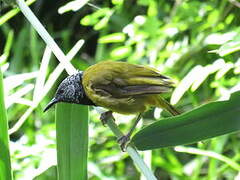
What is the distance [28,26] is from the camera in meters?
3.83

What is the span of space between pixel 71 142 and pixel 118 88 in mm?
442

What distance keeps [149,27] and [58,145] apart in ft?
4.82

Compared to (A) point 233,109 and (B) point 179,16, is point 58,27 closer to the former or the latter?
Result: (B) point 179,16

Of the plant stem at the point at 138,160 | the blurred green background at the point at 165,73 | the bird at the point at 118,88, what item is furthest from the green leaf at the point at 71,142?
the blurred green background at the point at 165,73

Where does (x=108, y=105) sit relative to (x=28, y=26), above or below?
below

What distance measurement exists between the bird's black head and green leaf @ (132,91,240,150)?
375 mm

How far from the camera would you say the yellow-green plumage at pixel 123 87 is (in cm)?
160

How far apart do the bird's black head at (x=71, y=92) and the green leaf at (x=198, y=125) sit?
0.38m

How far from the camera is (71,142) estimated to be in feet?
4.09

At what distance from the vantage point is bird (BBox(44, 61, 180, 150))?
1.58 meters

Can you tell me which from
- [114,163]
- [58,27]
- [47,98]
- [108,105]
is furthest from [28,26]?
[108,105]

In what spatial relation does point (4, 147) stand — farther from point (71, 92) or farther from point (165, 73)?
point (165, 73)

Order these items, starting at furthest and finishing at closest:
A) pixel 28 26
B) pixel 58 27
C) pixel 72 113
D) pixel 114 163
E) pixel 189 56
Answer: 1. pixel 58 27
2. pixel 28 26
3. pixel 114 163
4. pixel 189 56
5. pixel 72 113

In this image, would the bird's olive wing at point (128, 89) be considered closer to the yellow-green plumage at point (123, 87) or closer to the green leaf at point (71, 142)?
the yellow-green plumage at point (123, 87)
